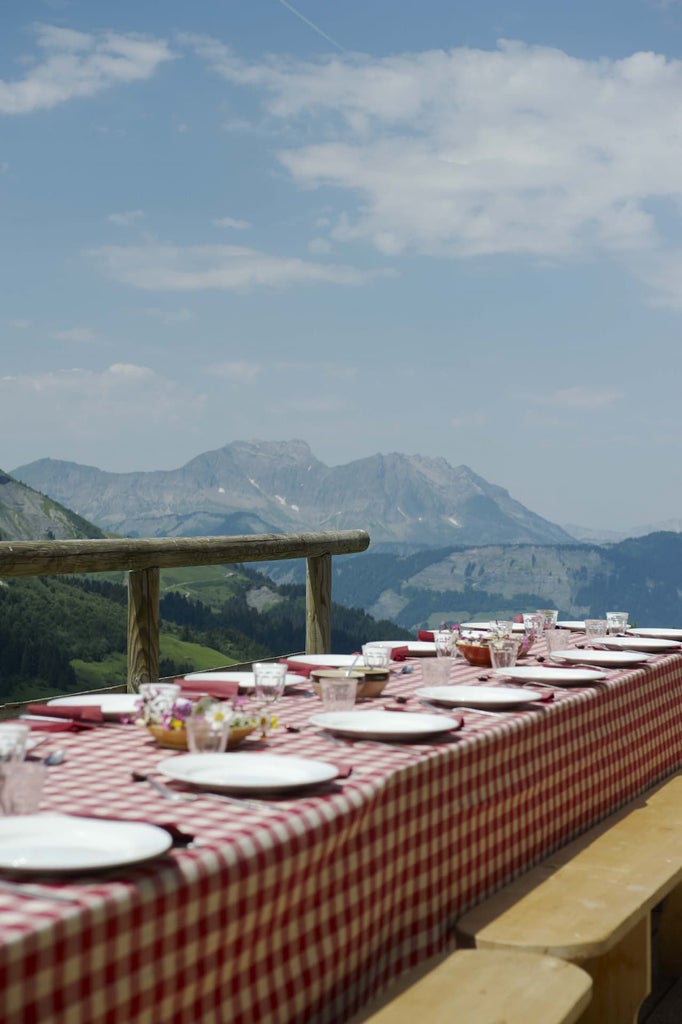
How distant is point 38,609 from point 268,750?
6471 cm

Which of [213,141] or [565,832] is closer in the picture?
[565,832]

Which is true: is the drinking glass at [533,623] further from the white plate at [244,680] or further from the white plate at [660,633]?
the white plate at [244,680]

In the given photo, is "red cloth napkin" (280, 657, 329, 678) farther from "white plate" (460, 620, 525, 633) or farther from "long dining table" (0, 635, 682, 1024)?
"white plate" (460, 620, 525, 633)

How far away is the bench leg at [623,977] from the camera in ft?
7.88

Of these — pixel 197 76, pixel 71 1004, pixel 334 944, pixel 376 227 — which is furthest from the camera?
pixel 376 227

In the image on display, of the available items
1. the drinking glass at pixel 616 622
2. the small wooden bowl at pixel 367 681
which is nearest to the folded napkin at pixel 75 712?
the small wooden bowl at pixel 367 681

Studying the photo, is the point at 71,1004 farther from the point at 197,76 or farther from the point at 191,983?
the point at 197,76

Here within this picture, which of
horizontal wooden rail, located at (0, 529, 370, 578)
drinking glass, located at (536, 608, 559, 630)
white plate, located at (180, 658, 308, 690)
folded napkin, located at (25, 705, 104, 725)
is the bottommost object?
folded napkin, located at (25, 705, 104, 725)

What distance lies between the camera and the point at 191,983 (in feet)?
4.66

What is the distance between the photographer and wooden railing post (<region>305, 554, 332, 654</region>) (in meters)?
5.59

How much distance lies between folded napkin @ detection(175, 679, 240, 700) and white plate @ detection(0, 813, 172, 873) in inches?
40.3

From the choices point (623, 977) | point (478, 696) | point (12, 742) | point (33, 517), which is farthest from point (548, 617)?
point (33, 517)

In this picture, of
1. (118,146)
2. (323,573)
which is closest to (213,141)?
(118,146)

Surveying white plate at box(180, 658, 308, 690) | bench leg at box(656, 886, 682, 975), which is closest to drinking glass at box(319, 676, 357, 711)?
white plate at box(180, 658, 308, 690)
